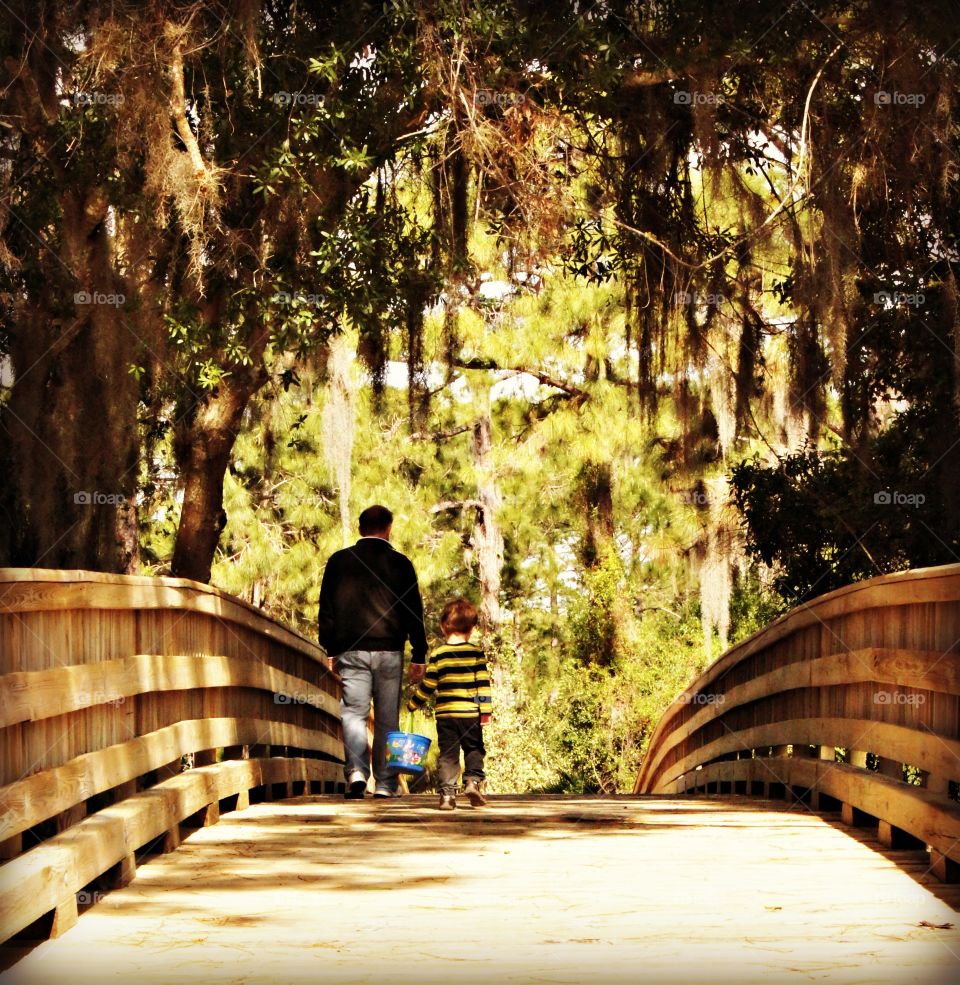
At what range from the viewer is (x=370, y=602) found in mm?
7949

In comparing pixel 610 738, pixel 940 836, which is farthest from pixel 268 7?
pixel 610 738

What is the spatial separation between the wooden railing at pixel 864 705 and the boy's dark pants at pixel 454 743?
5.18ft

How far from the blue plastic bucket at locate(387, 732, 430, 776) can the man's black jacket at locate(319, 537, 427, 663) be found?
438 millimetres

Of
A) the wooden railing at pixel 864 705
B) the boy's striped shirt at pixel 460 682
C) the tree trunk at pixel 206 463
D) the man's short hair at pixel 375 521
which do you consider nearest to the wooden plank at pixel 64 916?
the wooden railing at pixel 864 705

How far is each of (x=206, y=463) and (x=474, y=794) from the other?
141 inches

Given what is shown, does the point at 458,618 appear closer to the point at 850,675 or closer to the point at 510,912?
the point at 850,675

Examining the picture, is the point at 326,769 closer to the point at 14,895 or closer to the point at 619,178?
the point at 619,178

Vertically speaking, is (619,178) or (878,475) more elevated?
(619,178)

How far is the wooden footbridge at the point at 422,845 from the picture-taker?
3523 mm

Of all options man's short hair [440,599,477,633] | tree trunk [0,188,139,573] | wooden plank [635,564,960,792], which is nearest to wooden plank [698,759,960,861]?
wooden plank [635,564,960,792]

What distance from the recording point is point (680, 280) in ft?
32.6

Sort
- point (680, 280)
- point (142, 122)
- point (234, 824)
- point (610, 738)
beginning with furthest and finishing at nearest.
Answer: point (610, 738)
point (680, 280)
point (142, 122)
point (234, 824)

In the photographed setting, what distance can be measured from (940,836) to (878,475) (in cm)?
701

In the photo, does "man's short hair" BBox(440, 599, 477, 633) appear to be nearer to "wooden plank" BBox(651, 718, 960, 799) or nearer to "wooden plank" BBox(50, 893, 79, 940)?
"wooden plank" BBox(651, 718, 960, 799)
